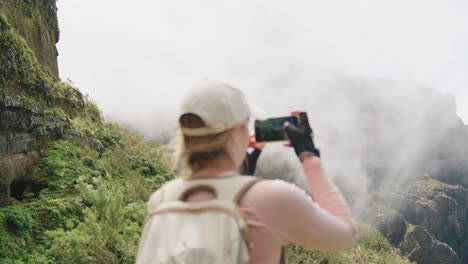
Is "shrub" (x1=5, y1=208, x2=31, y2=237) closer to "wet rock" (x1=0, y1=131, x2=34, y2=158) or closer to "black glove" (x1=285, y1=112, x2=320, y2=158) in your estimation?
"wet rock" (x1=0, y1=131, x2=34, y2=158)

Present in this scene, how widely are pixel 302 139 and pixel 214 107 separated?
372 mm

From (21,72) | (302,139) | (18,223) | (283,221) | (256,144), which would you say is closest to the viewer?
(283,221)

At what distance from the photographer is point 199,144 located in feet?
5.54

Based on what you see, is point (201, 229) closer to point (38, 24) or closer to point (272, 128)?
point (272, 128)

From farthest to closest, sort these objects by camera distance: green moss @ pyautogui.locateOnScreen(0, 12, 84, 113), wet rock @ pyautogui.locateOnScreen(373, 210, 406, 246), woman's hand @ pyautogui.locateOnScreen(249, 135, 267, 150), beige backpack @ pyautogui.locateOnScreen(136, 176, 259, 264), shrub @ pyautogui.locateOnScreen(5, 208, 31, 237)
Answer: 1. wet rock @ pyautogui.locateOnScreen(373, 210, 406, 246)
2. green moss @ pyautogui.locateOnScreen(0, 12, 84, 113)
3. shrub @ pyautogui.locateOnScreen(5, 208, 31, 237)
4. woman's hand @ pyautogui.locateOnScreen(249, 135, 267, 150)
5. beige backpack @ pyautogui.locateOnScreen(136, 176, 259, 264)

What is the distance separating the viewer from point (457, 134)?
135 m

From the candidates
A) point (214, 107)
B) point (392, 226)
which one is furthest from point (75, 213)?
point (392, 226)

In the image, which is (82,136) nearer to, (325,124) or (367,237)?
(367,237)

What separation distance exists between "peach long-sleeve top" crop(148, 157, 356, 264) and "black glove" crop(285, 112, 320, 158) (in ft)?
0.76

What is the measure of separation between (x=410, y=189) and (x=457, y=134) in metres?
37.2

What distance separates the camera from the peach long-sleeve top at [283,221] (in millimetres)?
1530

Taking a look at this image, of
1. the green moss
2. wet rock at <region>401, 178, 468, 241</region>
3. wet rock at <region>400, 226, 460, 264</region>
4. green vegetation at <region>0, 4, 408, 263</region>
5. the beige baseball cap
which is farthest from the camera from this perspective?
wet rock at <region>401, 178, 468, 241</region>

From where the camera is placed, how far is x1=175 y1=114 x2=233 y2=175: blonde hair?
1.68m

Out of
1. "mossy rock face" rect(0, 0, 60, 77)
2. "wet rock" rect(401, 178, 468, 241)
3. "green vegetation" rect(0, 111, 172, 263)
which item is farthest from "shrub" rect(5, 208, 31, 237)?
"wet rock" rect(401, 178, 468, 241)
